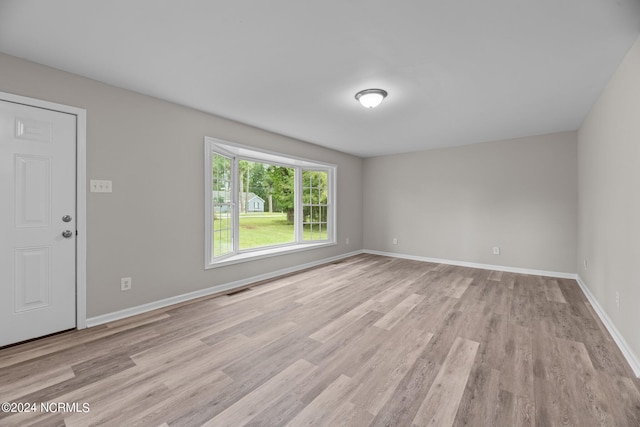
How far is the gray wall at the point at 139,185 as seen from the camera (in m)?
2.52

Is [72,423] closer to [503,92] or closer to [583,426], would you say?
[583,426]

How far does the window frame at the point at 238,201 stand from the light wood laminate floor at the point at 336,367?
90cm

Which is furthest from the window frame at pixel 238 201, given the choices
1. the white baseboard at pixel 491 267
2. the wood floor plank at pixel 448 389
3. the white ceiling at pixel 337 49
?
the wood floor plank at pixel 448 389

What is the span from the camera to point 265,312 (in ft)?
9.49

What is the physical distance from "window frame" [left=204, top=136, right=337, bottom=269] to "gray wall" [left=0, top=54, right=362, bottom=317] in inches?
3.6

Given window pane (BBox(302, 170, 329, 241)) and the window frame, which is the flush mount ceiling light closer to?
the window frame

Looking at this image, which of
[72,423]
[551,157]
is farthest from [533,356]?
[551,157]

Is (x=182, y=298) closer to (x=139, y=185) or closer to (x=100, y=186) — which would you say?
(x=139, y=185)

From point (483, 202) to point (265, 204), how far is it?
13.4 feet

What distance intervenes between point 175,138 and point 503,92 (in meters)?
3.71

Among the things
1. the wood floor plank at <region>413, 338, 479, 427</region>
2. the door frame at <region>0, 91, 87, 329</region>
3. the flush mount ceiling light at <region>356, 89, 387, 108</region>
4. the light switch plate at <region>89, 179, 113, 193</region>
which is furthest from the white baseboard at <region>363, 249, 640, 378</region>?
the light switch plate at <region>89, 179, 113, 193</region>

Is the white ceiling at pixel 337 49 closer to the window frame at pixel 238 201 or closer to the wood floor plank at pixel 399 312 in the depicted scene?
the window frame at pixel 238 201

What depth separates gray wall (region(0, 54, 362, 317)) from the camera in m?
2.52

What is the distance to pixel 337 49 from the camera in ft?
6.77
